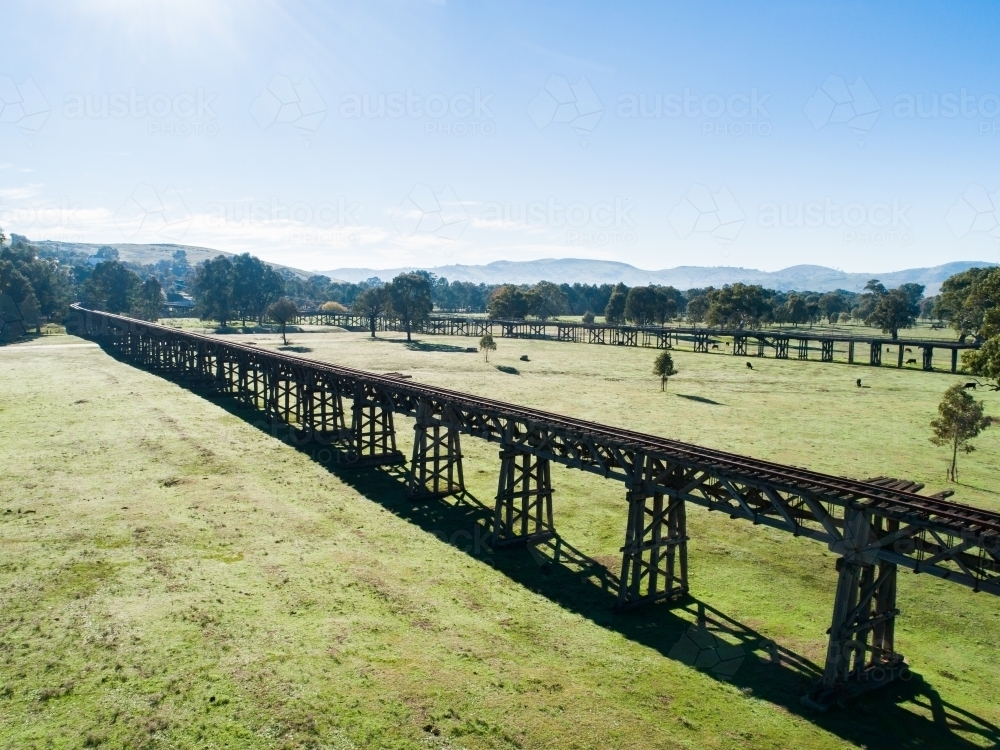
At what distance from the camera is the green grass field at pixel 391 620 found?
14.2 m

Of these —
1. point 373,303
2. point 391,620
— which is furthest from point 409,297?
point 391,620

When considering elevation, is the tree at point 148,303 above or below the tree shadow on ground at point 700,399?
above

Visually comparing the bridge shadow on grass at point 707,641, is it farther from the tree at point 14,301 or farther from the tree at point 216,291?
the tree at point 216,291

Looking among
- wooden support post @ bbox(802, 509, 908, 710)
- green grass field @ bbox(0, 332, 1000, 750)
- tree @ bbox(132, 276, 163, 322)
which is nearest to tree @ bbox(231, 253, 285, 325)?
tree @ bbox(132, 276, 163, 322)

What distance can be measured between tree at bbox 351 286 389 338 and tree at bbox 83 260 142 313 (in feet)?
190

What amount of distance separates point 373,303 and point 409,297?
12353 millimetres

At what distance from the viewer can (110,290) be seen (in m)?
151

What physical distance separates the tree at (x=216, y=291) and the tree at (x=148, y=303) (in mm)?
9172

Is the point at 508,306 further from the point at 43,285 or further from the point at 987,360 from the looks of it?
the point at 987,360

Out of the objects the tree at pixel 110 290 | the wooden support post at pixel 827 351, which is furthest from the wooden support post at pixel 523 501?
the tree at pixel 110 290

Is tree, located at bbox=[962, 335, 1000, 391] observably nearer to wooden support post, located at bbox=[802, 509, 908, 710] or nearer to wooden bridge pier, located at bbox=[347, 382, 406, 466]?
wooden support post, located at bbox=[802, 509, 908, 710]

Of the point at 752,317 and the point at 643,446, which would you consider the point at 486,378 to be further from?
the point at 752,317

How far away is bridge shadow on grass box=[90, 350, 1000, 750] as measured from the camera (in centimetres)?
1443

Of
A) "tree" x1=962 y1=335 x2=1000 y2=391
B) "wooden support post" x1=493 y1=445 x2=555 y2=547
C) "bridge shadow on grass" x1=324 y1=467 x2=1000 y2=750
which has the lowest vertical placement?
"bridge shadow on grass" x1=324 y1=467 x2=1000 y2=750
